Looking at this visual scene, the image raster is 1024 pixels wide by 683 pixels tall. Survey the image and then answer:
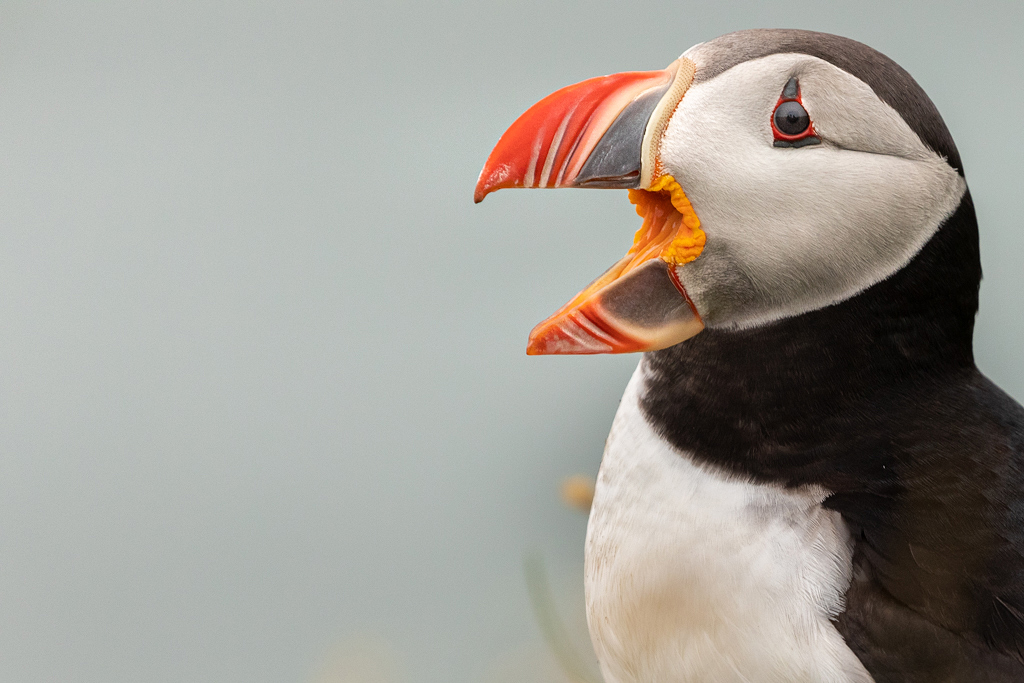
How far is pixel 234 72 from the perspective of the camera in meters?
2.02

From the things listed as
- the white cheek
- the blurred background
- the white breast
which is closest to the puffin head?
the white cheek

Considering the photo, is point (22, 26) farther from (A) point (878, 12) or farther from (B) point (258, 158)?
(A) point (878, 12)

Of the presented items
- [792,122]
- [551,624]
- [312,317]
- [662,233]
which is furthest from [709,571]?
[312,317]

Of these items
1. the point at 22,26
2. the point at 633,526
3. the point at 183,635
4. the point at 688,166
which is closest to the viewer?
the point at 688,166

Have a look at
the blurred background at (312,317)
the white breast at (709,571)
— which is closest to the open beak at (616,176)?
the white breast at (709,571)

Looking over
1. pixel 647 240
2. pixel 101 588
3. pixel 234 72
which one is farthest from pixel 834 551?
pixel 234 72

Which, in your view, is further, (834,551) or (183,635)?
(183,635)

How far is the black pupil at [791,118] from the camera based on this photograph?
87 cm

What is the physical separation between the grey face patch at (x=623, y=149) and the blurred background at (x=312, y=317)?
968 mm

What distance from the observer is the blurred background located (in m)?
1.82

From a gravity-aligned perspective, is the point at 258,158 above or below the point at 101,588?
above

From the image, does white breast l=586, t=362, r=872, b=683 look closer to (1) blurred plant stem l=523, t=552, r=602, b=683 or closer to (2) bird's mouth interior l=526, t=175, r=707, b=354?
(2) bird's mouth interior l=526, t=175, r=707, b=354

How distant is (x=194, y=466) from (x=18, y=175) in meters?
0.77

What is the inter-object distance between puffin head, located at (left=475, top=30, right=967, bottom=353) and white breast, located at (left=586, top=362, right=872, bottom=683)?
0.20m
